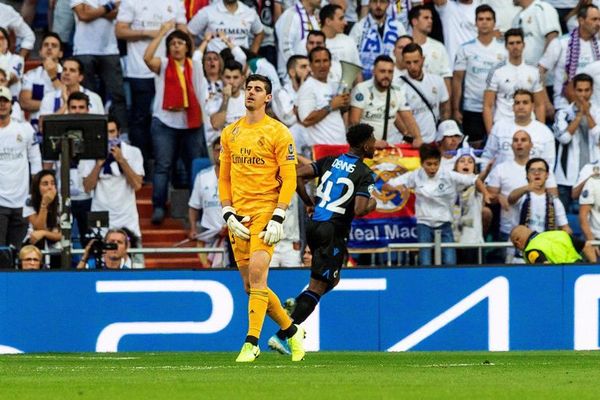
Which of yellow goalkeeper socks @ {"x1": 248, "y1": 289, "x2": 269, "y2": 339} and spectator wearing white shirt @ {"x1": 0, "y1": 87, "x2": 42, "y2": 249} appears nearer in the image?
yellow goalkeeper socks @ {"x1": 248, "y1": 289, "x2": 269, "y2": 339}

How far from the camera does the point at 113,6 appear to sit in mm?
21000

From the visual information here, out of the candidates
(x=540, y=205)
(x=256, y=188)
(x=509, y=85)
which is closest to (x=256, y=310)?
(x=256, y=188)

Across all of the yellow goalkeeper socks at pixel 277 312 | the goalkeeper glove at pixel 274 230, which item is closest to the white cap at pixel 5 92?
the yellow goalkeeper socks at pixel 277 312

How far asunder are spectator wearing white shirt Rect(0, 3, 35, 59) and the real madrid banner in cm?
467

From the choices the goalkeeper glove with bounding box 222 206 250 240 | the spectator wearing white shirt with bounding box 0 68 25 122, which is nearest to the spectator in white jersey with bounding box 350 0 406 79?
the spectator wearing white shirt with bounding box 0 68 25 122

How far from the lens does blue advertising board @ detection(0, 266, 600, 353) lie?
55.7 feet

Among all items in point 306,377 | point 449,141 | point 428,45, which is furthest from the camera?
point 428,45

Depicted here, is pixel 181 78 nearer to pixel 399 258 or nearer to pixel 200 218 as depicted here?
pixel 200 218

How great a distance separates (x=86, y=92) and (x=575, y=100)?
6.47m

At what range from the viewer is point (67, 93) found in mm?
19750

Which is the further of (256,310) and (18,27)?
(18,27)

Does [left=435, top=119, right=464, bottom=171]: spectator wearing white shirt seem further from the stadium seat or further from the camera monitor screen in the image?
the camera monitor screen

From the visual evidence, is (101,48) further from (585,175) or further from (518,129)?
(585,175)

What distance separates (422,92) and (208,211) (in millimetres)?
3361
